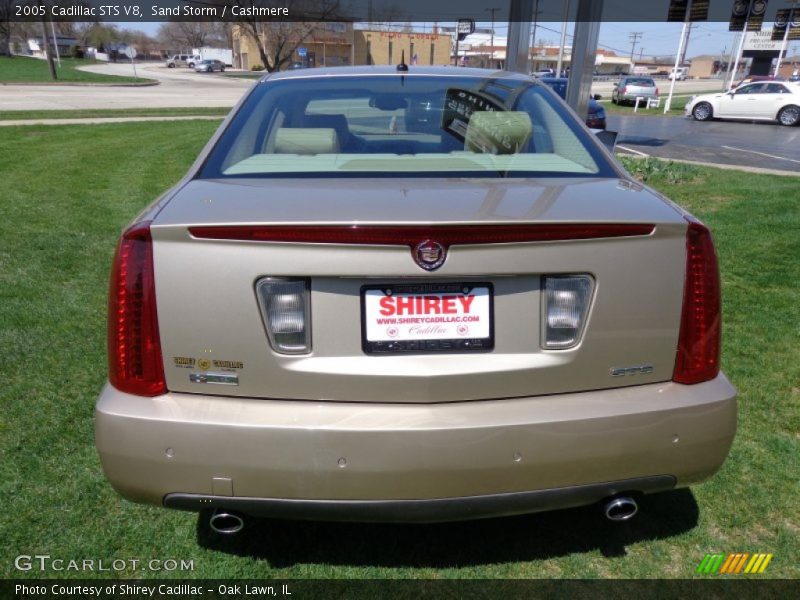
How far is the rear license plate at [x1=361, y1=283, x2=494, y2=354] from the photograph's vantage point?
6.03ft

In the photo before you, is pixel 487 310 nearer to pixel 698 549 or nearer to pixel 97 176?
pixel 698 549

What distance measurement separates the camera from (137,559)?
242 cm

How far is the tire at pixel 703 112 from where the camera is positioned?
2498 centimetres

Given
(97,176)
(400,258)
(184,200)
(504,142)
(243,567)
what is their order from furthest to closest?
(97,176)
(504,142)
(243,567)
(184,200)
(400,258)

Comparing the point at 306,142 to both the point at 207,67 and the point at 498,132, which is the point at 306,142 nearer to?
the point at 498,132

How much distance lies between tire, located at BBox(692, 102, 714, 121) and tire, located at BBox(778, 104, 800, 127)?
232 cm

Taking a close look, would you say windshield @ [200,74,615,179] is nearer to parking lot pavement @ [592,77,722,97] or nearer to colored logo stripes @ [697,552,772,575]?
colored logo stripes @ [697,552,772,575]

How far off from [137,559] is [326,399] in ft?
3.76

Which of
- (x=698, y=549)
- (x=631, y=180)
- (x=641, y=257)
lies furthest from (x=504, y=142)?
(x=698, y=549)

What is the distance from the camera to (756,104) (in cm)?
2427

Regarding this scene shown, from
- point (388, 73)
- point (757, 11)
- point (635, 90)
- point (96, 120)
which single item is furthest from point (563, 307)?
point (635, 90)

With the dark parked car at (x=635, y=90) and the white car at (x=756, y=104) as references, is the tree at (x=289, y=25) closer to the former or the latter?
the dark parked car at (x=635, y=90)

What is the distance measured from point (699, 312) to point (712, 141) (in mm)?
17300

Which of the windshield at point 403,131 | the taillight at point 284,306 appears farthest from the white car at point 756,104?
the taillight at point 284,306
